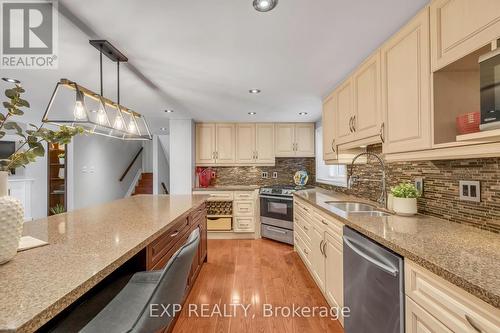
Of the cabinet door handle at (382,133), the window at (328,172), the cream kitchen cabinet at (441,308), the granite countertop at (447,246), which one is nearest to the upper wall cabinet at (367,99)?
the cabinet door handle at (382,133)

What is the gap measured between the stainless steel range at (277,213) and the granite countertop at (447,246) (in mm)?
2166

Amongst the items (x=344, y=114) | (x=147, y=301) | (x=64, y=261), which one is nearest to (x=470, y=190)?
(x=344, y=114)

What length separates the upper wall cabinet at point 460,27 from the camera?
3.34 ft

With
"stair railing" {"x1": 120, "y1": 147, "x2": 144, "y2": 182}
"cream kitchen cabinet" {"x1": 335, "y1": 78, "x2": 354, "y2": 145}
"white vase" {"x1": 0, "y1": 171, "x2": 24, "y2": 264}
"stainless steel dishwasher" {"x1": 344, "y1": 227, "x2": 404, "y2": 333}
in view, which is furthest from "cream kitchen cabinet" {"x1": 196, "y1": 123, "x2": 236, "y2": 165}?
"stair railing" {"x1": 120, "y1": 147, "x2": 144, "y2": 182}

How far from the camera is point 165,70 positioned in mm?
2238

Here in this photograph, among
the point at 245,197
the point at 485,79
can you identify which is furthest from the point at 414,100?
the point at 245,197

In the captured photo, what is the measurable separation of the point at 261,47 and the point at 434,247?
165 cm

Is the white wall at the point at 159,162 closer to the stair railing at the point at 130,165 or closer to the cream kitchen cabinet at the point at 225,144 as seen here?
the stair railing at the point at 130,165

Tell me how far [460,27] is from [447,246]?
3.36 ft

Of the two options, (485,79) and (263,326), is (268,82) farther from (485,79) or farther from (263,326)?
(263,326)

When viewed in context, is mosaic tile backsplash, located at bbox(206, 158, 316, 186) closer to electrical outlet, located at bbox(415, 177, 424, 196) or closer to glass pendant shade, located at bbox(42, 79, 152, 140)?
glass pendant shade, located at bbox(42, 79, 152, 140)

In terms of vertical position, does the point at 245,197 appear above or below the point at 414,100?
below

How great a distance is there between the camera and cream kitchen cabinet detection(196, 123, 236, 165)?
464 cm

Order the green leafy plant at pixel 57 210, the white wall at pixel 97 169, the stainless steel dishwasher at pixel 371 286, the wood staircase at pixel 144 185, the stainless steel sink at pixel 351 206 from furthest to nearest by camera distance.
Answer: the wood staircase at pixel 144 185 < the white wall at pixel 97 169 < the green leafy plant at pixel 57 210 < the stainless steel sink at pixel 351 206 < the stainless steel dishwasher at pixel 371 286
